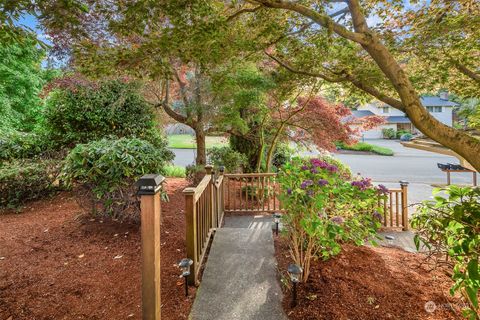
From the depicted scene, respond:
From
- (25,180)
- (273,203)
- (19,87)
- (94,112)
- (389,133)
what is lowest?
(273,203)

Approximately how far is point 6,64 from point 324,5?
41.5ft

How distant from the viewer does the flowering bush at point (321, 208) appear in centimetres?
A: 240

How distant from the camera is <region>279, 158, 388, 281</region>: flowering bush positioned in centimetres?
240

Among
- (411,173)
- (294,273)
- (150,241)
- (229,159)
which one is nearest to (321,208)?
(294,273)

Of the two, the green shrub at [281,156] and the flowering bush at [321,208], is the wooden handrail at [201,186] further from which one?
the green shrub at [281,156]

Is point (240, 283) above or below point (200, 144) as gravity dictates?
Result: below

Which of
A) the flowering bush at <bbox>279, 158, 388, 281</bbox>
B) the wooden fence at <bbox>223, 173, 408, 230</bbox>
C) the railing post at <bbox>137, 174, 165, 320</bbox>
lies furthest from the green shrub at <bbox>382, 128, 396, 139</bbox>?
the railing post at <bbox>137, 174, 165, 320</bbox>

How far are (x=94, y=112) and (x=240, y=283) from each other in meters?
5.36

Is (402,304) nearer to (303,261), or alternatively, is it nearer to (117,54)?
(303,261)

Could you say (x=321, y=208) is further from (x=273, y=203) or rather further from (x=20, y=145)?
(x=20, y=145)

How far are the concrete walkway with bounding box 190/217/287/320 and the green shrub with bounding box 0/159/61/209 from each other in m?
4.34

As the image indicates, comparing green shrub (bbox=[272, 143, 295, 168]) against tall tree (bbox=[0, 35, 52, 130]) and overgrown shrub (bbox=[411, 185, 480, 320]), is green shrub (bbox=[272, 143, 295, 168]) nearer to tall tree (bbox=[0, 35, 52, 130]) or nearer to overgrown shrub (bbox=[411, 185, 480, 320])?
overgrown shrub (bbox=[411, 185, 480, 320])

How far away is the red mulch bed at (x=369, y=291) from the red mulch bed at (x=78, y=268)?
3.96 ft

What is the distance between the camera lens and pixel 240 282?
264 centimetres
